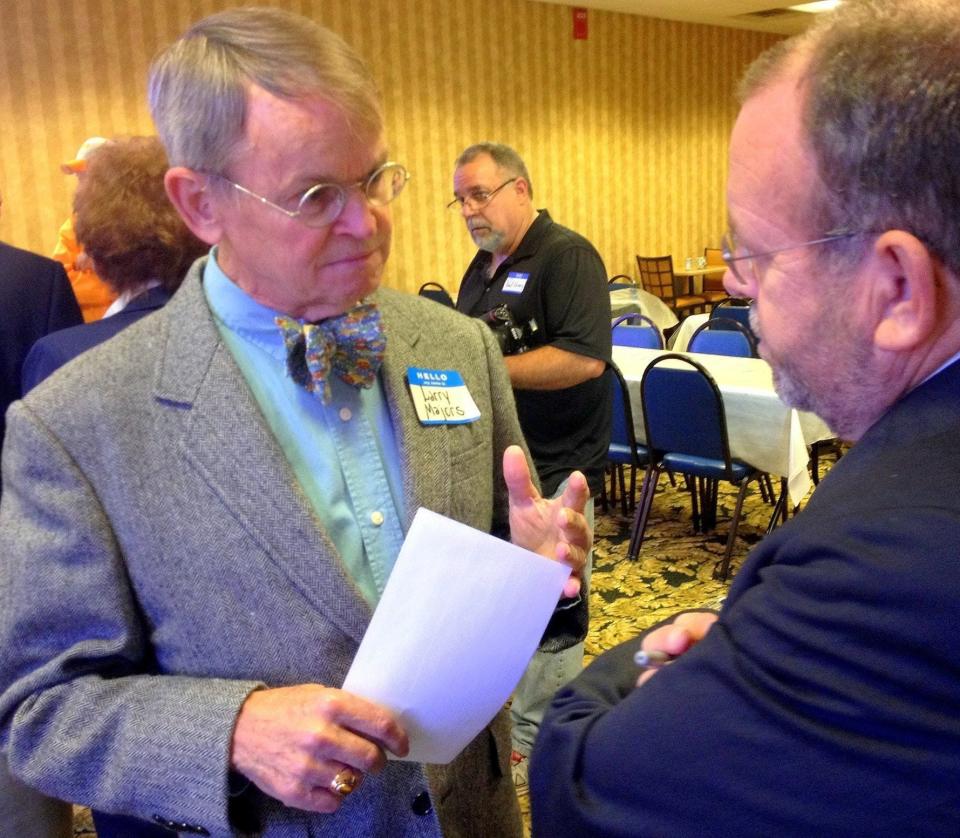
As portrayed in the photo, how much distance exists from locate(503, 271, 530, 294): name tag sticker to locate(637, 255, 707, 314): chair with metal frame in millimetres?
6668

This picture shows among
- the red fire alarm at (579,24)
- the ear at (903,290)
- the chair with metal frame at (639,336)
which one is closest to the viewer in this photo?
the ear at (903,290)

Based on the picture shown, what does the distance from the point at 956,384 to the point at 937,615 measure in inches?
9.0

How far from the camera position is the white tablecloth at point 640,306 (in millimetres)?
7219

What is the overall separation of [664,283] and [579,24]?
2896 mm

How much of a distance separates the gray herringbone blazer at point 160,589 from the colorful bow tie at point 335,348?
0.26ft

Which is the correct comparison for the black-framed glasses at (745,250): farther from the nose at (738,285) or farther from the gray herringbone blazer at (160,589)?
the gray herringbone blazer at (160,589)

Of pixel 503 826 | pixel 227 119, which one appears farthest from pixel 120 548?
pixel 503 826

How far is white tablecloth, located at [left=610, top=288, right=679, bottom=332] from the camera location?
23.7 feet

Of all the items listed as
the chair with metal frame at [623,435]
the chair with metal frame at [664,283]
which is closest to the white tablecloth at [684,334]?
the chair with metal frame at [623,435]

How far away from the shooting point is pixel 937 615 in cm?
64

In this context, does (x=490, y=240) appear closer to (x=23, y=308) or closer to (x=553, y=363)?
(x=553, y=363)

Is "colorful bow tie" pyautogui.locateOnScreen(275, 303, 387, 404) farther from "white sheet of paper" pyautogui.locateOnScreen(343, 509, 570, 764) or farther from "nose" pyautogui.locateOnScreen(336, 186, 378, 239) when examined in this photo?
"white sheet of paper" pyautogui.locateOnScreen(343, 509, 570, 764)

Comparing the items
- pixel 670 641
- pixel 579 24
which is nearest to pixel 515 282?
pixel 670 641

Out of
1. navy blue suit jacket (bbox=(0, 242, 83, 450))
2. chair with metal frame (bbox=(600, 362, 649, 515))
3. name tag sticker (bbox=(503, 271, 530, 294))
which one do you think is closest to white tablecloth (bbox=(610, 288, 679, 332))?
chair with metal frame (bbox=(600, 362, 649, 515))
